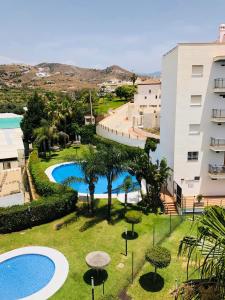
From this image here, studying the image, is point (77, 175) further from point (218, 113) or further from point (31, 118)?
point (218, 113)

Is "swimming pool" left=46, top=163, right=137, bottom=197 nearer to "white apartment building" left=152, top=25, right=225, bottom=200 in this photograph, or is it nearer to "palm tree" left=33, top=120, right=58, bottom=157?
"palm tree" left=33, top=120, right=58, bottom=157

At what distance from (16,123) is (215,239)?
60.8 m

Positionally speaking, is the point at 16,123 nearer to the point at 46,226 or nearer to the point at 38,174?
the point at 38,174

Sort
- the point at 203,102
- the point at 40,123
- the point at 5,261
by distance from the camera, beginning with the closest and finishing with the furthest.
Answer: the point at 5,261 → the point at 203,102 → the point at 40,123

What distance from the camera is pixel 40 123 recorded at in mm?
48156

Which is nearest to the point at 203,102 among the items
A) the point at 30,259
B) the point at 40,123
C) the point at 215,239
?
the point at 30,259

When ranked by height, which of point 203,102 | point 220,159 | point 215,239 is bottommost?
point 220,159

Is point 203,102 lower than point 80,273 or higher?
higher

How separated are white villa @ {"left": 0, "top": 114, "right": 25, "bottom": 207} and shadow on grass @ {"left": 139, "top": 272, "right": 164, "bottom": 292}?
1299 cm

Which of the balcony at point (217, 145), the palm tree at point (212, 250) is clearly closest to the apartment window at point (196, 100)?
the balcony at point (217, 145)

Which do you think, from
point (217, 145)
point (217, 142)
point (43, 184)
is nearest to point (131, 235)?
point (43, 184)

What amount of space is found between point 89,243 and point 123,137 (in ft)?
95.2

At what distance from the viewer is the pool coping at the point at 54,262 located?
1655 cm

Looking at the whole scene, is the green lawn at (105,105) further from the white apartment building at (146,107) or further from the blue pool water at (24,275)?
the blue pool water at (24,275)
